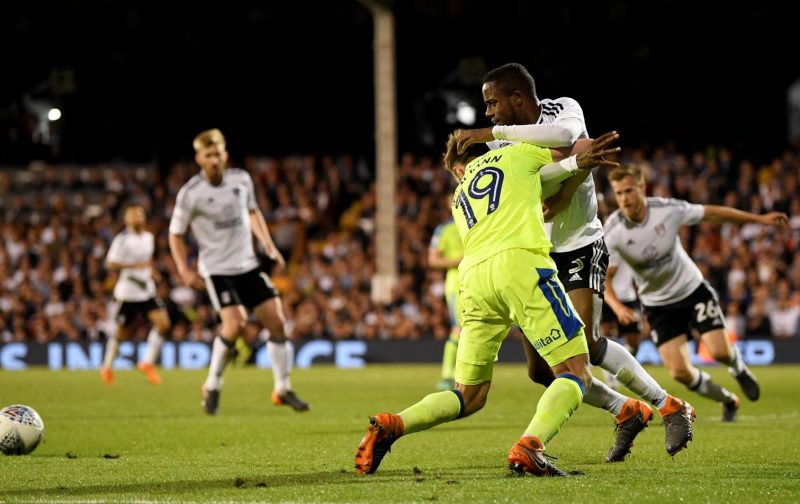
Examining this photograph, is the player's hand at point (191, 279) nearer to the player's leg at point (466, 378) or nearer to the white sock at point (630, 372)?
the white sock at point (630, 372)

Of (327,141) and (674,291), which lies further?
(327,141)

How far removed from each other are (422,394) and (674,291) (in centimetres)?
442

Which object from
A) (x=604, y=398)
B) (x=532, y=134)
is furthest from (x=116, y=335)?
(x=532, y=134)

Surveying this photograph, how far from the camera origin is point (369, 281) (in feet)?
82.3

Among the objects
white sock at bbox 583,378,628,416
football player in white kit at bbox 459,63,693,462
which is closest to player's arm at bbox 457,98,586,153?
football player in white kit at bbox 459,63,693,462

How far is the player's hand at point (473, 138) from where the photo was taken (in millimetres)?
6672

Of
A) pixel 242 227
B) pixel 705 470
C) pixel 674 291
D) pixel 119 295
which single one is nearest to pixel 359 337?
pixel 119 295

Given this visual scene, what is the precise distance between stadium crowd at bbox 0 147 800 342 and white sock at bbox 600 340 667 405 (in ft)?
44.8

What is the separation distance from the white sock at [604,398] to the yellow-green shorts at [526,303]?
0.85 meters

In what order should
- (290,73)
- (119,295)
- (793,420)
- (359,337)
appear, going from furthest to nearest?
(290,73) < (359,337) < (119,295) < (793,420)

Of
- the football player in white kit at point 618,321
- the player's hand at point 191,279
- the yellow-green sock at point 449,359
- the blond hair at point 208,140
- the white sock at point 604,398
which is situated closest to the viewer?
the white sock at point 604,398

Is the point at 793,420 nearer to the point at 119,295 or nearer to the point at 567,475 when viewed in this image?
the point at 567,475

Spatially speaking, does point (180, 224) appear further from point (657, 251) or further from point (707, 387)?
point (707, 387)

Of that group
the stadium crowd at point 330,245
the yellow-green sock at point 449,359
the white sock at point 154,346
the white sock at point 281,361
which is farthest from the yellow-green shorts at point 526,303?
the stadium crowd at point 330,245
